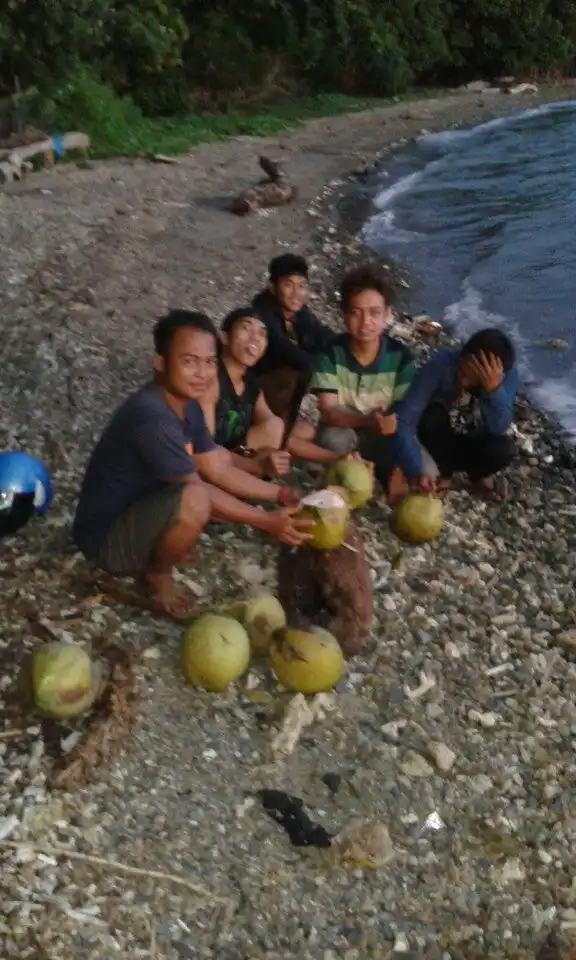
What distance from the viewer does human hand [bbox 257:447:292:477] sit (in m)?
5.81

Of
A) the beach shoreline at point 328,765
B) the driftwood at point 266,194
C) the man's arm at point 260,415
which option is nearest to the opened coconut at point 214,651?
the beach shoreline at point 328,765

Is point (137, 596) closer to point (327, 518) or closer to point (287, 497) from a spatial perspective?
point (287, 497)

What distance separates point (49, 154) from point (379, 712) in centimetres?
1638

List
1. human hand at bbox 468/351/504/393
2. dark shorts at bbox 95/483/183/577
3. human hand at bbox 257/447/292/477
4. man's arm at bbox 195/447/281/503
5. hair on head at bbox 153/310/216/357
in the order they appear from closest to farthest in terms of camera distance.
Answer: hair on head at bbox 153/310/216/357, dark shorts at bbox 95/483/183/577, man's arm at bbox 195/447/281/503, human hand at bbox 257/447/292/477, human hand at bbox 468/351/504/393

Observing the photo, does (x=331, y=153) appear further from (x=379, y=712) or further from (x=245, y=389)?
(x=379, y=712)

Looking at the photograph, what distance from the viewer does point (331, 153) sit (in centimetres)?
2506

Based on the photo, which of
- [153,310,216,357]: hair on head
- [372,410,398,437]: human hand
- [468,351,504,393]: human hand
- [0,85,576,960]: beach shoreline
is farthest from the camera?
[372,410,398,437]: human hand

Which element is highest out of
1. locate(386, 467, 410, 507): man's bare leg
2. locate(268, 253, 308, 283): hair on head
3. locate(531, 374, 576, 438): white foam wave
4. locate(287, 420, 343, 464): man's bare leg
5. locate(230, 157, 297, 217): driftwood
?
locate(268, 253, 308, 283): hair on head

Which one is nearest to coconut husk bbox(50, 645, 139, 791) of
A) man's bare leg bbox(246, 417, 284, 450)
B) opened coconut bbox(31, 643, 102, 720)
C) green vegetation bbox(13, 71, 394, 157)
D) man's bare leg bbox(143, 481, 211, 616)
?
opened coconut bbox(31, 643, 102, 720)

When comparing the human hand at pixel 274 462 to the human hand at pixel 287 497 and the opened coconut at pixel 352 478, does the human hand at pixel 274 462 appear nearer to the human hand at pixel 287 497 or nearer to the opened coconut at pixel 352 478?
the opened coconut at pixel 352 478

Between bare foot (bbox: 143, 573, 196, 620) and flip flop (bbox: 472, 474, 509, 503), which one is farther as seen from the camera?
flip flop (bbox: 472, 474, 509, 503)

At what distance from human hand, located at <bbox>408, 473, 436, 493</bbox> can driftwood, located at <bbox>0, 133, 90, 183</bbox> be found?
13096 mm

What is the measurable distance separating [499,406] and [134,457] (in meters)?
2.58

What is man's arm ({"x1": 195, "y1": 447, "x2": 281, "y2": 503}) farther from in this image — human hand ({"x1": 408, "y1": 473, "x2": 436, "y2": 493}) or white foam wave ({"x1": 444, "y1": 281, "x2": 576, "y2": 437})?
white foam wave ({"x1": 444, "y1": 281, "x2": 576, "y2": 437})
